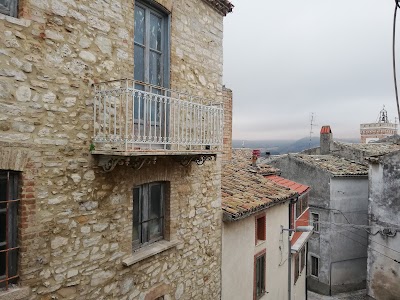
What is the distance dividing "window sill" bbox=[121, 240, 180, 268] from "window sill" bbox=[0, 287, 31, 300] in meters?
1.55

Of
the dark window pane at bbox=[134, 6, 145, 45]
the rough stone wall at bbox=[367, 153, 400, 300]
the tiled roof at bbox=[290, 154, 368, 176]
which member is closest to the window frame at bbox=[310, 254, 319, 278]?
the rough stone wall at bbox=[367, 153, 400, 300]

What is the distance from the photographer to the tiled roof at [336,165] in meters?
18.0

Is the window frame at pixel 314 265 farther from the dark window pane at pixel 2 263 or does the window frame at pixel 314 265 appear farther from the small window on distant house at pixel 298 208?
the dark window pane at pixel 2 263

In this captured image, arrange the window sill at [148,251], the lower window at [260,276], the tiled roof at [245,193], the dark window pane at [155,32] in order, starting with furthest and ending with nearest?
1. the lower window at [260,276]
2. the tiled roof at [245,193]
3. the dark window pane at [155,32]
4. the window sill at [148,251]

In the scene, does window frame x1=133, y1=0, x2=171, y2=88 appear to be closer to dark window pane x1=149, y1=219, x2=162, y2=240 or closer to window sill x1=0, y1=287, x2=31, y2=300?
dark window pane x1=149, y1=219, x2=162, y2=240

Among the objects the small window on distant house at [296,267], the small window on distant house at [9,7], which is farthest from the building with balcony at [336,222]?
the small window on distant house at [9,7]

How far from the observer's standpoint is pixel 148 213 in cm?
603

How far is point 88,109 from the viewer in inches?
182

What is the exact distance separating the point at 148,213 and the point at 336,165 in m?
16.0

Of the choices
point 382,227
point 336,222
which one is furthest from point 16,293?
point 336,222

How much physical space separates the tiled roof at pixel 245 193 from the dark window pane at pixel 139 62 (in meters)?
3.95

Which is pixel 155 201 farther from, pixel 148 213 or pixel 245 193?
pixel 245 193

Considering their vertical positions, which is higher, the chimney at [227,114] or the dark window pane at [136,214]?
the chimney at [227,114]

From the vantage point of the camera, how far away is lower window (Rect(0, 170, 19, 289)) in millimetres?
3830
